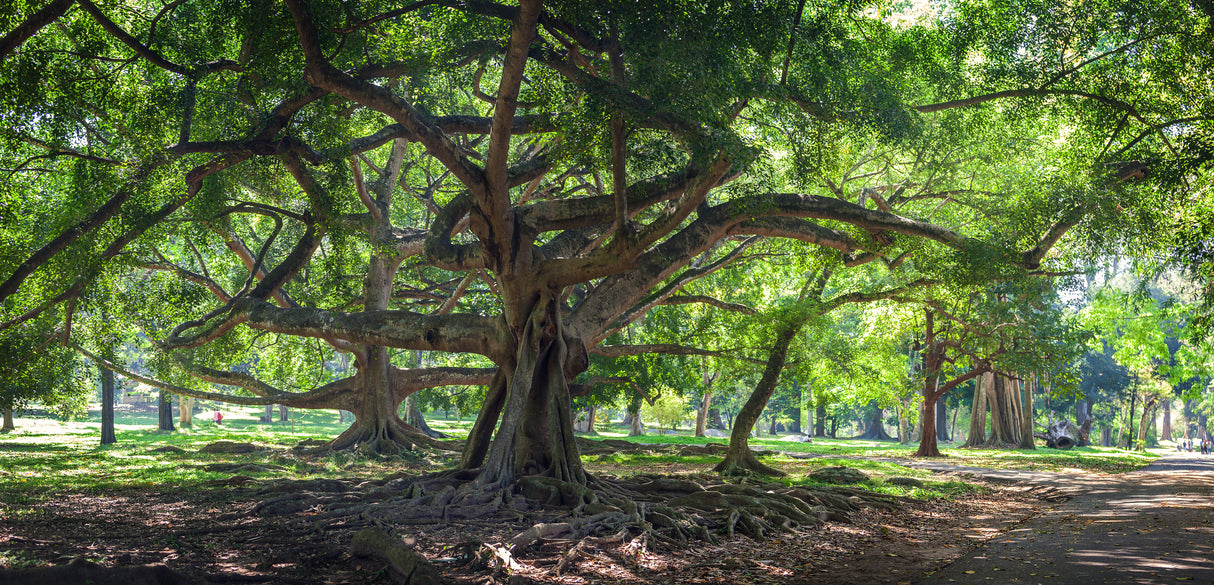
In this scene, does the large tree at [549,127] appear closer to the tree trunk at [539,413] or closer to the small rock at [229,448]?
the tree trunk at [539,413]

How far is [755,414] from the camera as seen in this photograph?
615 inches

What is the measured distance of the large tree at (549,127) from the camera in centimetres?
856

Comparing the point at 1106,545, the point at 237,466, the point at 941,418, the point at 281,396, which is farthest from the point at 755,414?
the point at 941,418

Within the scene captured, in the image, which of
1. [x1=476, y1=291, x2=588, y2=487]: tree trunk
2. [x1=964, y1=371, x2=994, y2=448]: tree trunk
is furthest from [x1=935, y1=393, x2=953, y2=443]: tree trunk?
[x1=476, y1=291, x2=588, y2=487]: tree trunk

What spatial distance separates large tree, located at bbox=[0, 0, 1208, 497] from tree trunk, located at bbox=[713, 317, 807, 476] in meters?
2.32

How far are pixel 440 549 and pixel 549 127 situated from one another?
498cm

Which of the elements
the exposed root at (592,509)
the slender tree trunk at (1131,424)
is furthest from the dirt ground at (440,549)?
the slender tree trunk at (1131,424)

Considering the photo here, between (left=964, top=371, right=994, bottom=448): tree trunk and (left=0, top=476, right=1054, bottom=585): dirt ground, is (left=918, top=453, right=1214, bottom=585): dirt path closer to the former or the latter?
(left=0, top=476, right=1054, bottom=585): dirt ground

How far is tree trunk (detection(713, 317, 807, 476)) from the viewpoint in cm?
1561

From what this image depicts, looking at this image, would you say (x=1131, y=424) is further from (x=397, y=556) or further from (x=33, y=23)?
(x=33, y=23)

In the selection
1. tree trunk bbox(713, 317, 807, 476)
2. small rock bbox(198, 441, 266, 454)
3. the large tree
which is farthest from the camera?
small rock bbox(198, 441, 266, 454)

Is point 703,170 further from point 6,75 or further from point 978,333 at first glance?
point 978,333

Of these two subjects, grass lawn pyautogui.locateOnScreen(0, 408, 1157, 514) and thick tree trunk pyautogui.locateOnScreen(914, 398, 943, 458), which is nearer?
grass lawn pyautogui.locateOnScreen(0, 408, 1157, 514)

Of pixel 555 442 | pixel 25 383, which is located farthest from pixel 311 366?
pixel 555 442
